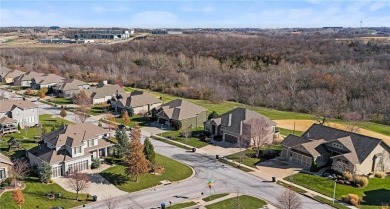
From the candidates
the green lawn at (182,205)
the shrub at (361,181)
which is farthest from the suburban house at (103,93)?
the shrub at (361,181)

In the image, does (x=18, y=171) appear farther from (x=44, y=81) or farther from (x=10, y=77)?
(x=10, y=77)

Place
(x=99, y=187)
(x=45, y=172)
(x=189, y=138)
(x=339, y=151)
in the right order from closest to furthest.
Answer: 1. (x=99, y=187)
2. (x=45, y=172)
3. (x=339, y=151)
4. (x=189, y=138)

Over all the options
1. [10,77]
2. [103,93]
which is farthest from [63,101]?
[10,77]

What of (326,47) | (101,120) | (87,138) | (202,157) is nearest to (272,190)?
(202,157)

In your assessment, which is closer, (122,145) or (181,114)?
(122,145)

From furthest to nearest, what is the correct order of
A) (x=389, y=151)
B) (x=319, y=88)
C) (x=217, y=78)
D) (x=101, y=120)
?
(x=217, y=78), (x=319, y=88), (x=101, y=120), (x=389, y=151)

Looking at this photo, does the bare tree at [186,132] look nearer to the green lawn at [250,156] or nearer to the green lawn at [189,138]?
the green lawn at [189,138]

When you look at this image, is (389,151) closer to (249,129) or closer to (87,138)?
(249,129)
